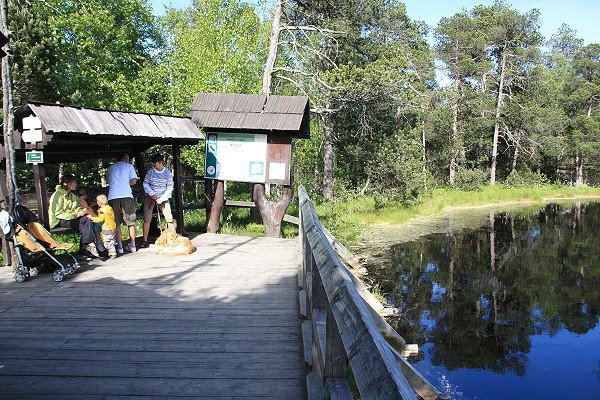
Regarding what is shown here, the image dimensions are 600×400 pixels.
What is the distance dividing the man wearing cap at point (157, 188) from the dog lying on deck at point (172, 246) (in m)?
0.73

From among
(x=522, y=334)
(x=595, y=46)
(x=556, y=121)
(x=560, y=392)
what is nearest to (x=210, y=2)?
(x=522, y=334)

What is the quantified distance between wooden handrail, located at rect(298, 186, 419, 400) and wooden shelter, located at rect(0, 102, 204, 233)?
210 inches

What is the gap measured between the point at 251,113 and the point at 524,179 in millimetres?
33375

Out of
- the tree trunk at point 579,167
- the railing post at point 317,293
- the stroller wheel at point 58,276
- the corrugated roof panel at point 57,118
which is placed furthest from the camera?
the tree trunk at point 579,167

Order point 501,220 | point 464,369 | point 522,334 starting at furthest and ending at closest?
point 501,220 → point 522,334 → point 464,369

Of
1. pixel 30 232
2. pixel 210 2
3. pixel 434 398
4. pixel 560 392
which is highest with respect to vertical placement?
pixel 210 2

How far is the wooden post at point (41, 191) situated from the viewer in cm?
772

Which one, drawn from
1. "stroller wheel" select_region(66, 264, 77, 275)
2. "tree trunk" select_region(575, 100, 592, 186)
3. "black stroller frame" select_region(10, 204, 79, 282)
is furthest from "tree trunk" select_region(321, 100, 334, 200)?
"tree trunk" select_region(575, 100, 592, 186)

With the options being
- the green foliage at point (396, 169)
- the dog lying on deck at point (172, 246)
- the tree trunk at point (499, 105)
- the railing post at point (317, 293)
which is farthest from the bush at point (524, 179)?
the railing post at point (317, 293)

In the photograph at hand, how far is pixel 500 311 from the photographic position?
470 inches

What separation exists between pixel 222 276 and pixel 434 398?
3169 millimetres

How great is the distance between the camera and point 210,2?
878 inches

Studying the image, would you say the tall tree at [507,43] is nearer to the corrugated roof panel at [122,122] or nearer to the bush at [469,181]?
the bush at [469,181]

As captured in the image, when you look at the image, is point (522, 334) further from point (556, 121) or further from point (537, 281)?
point (556, 121)
